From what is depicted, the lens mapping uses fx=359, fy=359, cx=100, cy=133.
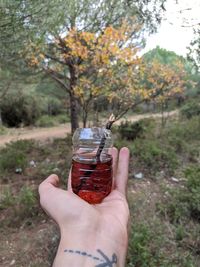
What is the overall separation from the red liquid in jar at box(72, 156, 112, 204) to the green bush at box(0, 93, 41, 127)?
1680cm

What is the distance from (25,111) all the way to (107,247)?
57.4 feet

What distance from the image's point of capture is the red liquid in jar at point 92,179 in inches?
54.5

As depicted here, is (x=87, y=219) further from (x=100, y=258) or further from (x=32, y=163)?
(x=32, y=163)

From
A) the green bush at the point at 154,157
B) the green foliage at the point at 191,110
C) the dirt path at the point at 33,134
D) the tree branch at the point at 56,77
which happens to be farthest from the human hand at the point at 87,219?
the green foliage at the point at 191,110

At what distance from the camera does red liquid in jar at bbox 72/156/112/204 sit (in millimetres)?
1384

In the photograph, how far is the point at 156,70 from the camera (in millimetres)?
9859

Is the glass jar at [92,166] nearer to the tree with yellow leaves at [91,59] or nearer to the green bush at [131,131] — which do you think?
the tree with yellow leaves at [91,59]

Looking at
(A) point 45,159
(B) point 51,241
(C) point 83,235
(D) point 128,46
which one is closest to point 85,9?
(D) point 128,46

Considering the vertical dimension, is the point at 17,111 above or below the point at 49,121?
above

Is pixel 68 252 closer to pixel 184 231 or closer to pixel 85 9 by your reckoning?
pixel 184 231

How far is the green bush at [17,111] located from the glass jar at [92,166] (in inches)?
659

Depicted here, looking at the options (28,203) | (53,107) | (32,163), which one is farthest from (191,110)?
(28,203)

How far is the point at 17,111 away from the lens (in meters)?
18.0

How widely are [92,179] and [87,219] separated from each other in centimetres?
16
